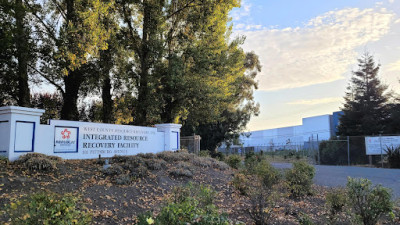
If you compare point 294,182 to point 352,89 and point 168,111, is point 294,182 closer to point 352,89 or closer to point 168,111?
point 168,111

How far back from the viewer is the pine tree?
29.4 metres

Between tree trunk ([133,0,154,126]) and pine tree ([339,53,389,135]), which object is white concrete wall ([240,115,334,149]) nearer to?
pine tree ([339,53,389,135])

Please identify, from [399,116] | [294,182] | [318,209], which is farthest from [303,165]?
[399,116]

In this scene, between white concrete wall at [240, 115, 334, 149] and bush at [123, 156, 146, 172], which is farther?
white concrete wall at [240, 115, 334, 149]

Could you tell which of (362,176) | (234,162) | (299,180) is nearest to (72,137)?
(299,180)

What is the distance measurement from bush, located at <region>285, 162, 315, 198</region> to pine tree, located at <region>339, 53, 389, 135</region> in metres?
23.3

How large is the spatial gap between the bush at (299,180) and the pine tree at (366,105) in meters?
23.3

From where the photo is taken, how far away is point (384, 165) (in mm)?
22250

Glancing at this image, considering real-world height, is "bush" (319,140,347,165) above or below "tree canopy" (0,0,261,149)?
below

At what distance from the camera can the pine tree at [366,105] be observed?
29.4m

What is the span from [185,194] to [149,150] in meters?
8.81

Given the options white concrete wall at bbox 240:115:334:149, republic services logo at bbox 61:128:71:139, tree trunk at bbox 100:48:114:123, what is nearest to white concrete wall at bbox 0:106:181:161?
republic services logo at bbox 61:128:71:139

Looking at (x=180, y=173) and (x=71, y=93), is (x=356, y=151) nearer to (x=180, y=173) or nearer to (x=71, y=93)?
(x=180, y=173)

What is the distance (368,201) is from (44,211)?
5.15 m
